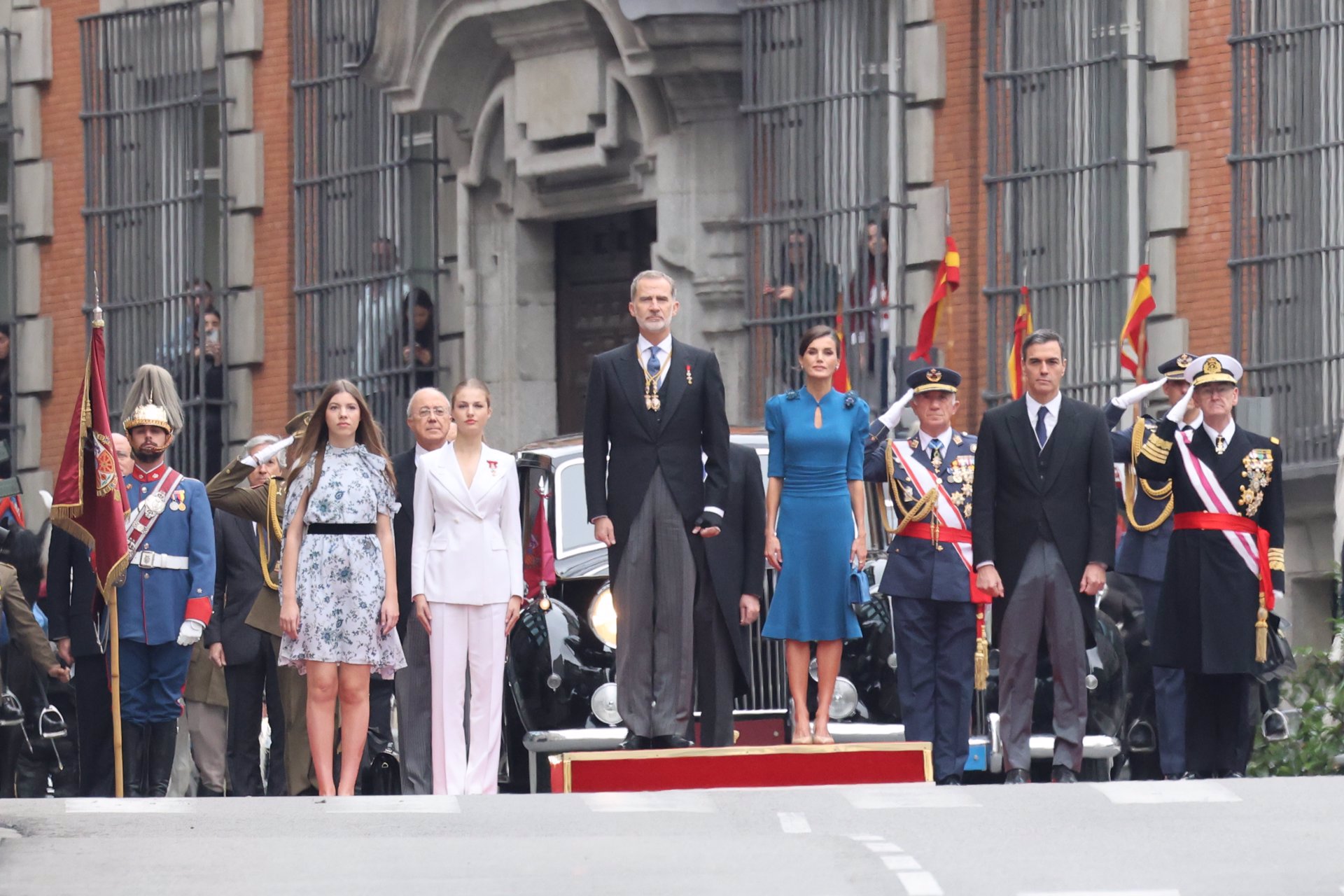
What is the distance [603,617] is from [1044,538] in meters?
2.08

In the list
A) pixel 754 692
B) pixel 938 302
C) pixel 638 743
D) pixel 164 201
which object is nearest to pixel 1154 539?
pixel 754 692

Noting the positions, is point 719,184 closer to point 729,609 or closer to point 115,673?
point 115,673

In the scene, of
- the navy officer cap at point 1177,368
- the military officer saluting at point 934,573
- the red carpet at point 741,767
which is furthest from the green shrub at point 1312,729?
the red carpet at point 741,767

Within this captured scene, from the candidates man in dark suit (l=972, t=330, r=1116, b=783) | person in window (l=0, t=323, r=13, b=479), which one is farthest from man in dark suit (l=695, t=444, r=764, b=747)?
person in window (l=0, t=323, r=13, b=479)

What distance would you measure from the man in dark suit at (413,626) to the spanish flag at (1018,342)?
603 centimetres

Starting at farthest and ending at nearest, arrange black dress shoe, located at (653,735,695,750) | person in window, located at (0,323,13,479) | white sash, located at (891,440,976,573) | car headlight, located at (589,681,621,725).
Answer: person in window, located at (0,323,13,479) → car headlight, located at (589,681,621,725) → white sash, located at (891,440,976,573) → black dress shoe, located at (653,735,695,750)

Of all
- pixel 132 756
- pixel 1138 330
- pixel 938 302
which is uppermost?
pixel 938 302

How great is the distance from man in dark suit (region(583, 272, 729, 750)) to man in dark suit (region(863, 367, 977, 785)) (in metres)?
1.05

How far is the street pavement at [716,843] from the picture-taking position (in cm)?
895

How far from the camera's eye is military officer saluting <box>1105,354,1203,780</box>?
568 inches

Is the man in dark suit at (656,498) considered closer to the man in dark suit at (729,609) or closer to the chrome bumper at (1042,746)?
the man in dark suit at (729,609)

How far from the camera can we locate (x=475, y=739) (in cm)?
1336

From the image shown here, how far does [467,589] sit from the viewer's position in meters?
13.4

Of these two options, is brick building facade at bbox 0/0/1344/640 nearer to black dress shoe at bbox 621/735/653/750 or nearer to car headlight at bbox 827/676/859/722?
car headlight at bbox 827/676/859/722
